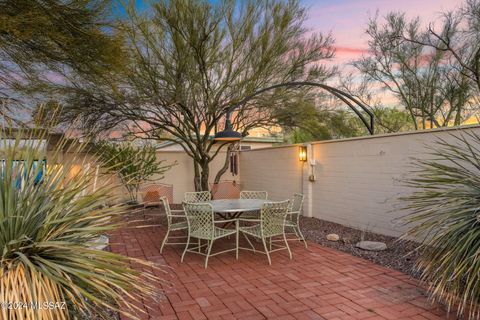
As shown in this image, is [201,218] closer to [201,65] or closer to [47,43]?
[47,43]

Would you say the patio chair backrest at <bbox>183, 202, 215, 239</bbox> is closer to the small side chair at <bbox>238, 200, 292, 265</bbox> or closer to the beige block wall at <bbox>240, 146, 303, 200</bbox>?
the small side chair at <bbox>238, 200, 292, 265</bbox>

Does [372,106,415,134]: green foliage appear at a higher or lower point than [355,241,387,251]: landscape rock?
higher

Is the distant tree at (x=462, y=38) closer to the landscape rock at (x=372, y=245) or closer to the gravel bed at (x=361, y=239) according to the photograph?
the gravel bed at (x=361, y=239)

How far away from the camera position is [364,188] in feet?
19.3

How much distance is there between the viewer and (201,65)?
7.40m

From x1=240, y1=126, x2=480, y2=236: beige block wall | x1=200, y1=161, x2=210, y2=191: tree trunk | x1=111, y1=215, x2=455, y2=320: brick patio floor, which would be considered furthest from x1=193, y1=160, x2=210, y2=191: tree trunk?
x1=111, y1=215, x2=455, y2=320: brick patio floor

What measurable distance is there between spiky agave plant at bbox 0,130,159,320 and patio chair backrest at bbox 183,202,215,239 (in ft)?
6.95

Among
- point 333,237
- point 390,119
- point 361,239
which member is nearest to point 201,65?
point 333,237

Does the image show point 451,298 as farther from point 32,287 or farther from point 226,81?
point 226,81

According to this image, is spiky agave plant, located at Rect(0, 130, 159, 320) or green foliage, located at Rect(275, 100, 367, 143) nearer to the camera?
spiky agave plant, located at Rect(0, 130, 159, 320)

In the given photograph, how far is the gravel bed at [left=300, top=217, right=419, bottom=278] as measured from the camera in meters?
4.09

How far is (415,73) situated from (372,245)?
919 cm

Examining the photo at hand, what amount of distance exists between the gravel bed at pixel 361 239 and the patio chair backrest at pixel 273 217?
1.04 m

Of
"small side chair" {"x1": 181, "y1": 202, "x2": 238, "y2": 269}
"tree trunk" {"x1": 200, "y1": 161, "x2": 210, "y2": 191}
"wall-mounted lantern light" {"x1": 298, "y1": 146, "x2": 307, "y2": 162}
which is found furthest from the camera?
"tree trunk" {"x1": 200, "y1": 161, "x2": 210, "y2": 191}
